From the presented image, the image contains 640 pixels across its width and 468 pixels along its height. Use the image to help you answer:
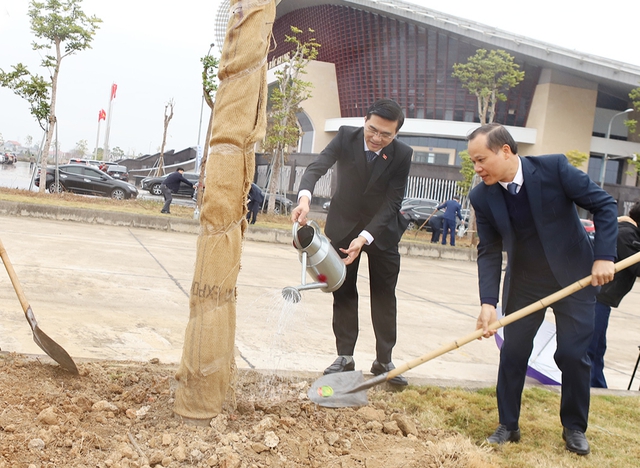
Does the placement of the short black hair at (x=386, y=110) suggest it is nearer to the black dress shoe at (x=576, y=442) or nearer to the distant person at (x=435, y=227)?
the black dress shoe at (x=576, y=442)

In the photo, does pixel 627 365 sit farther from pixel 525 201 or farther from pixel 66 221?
pixel 66 221

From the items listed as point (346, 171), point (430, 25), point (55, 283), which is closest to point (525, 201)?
point (346, 171)

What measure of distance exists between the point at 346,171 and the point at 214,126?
1536 mm

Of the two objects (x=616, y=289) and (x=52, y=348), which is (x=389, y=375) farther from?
(x=616, y=289)

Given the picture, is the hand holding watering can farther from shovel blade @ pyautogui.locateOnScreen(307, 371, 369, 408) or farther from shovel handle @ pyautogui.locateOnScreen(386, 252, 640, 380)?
shovel handle @ pyautogui.locateOnScreen(386, 252, 640, 380)

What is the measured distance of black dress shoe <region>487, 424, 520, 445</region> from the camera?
333 cm

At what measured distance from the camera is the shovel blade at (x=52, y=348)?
3.15m

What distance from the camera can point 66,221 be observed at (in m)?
13.9

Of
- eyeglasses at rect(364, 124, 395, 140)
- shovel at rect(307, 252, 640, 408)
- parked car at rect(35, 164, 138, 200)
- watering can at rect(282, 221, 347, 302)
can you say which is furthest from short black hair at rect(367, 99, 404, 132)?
parked car at rect(35, 164, 138, 200)

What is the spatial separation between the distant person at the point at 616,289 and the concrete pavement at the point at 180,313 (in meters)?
0.50

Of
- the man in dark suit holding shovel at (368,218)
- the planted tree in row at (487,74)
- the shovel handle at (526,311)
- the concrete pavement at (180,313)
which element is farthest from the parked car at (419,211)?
the shovel handle at (526,311)

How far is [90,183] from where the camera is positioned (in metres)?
23.5

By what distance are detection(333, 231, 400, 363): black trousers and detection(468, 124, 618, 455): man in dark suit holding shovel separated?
793 millimetres

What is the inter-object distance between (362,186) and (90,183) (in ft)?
70.2
